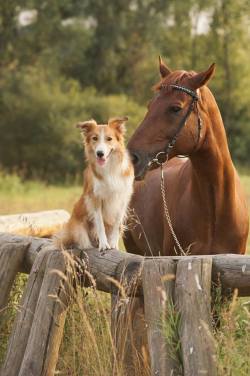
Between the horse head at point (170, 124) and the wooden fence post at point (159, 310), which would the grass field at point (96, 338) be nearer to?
the wooden fence post at point (159, 310)

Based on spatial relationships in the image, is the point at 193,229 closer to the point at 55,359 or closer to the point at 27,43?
the point at 55,359

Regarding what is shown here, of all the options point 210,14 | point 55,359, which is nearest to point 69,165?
point 210,14

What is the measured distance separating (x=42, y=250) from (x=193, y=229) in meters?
1.24

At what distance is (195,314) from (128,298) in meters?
0.58

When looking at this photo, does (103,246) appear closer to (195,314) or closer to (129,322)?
(129,322)

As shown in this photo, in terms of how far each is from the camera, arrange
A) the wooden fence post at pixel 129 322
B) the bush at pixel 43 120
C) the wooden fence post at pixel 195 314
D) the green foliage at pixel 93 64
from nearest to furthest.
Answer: the wooden fence post at pixel 195 314, the wooden fence post at pixel 129 322, the bush at pixel 43 120, the green foliage at pixel 93 64

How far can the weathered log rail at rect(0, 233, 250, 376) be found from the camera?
14.3ft

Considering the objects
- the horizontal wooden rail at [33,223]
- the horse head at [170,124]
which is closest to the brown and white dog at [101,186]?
the horse head at [170,124]

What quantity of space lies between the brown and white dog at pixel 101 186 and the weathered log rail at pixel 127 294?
0.58 feet

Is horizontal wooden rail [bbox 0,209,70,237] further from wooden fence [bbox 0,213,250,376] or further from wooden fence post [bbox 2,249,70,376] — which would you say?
wooden fence post [bbox 2,249,70,376]

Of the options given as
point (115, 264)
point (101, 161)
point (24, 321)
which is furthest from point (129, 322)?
point (101, 161)

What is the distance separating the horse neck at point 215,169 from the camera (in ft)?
19.6

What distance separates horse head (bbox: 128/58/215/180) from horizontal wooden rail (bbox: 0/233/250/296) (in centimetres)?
74

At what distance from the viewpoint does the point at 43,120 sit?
33.9 meters
